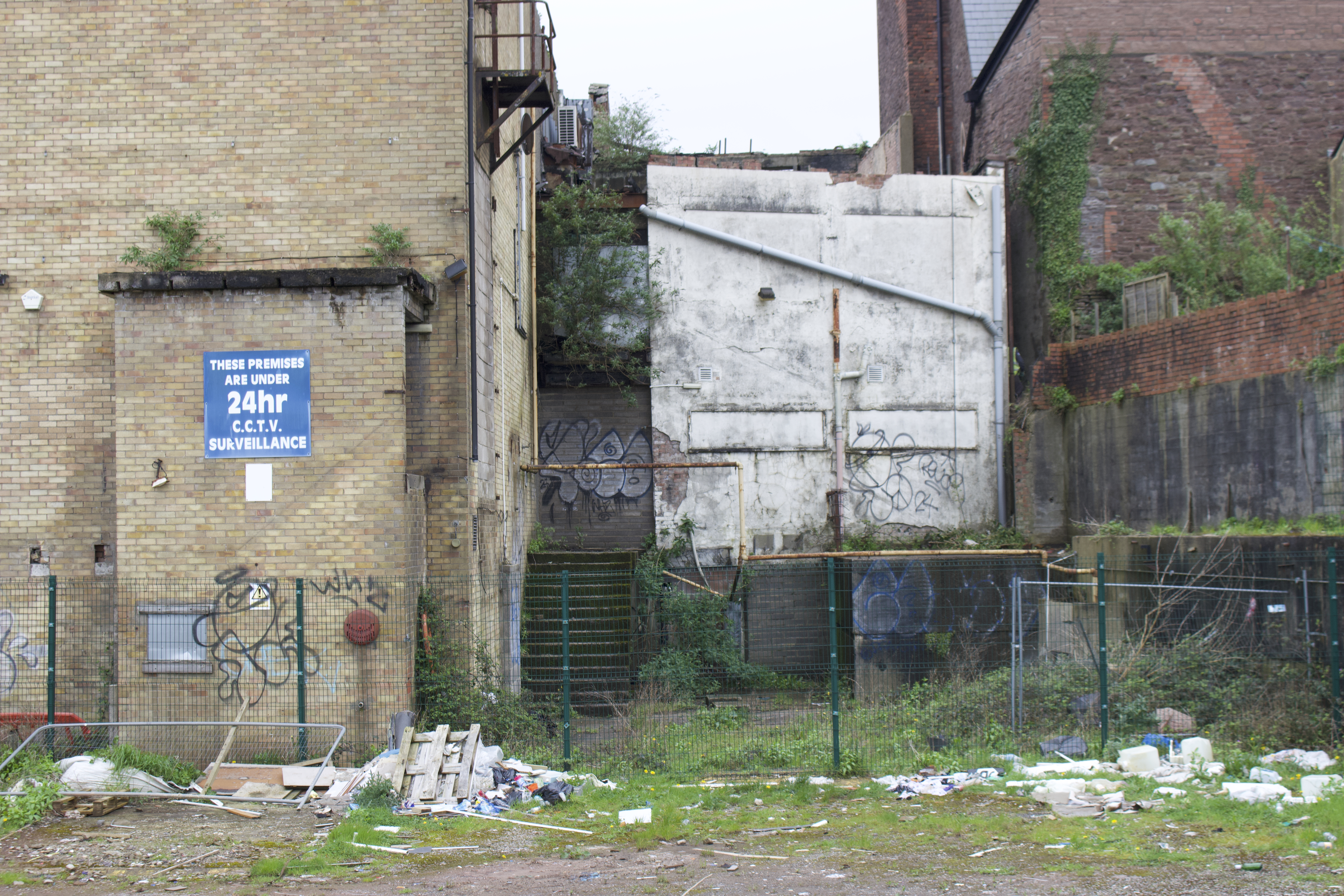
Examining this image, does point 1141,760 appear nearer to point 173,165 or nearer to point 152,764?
point 152,764

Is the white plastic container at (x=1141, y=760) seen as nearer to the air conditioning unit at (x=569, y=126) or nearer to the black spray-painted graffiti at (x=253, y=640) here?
the black spray-painted graffiti at (x=253, y=640)

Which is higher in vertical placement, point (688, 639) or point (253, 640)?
point (253, 640)

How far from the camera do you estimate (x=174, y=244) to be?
12141mm

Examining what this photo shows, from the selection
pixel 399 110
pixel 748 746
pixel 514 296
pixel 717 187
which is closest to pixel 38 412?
pixel 399 110

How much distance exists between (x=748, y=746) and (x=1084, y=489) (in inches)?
391

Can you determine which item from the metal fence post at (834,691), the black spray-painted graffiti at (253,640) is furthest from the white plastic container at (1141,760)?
the black spray-painted graffiti at (253,640)

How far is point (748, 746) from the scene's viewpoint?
10.7 metres

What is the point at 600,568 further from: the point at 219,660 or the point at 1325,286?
the point at 1325,286

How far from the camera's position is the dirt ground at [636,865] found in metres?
7.08

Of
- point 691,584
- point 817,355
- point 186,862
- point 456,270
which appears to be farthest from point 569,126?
point 186,862

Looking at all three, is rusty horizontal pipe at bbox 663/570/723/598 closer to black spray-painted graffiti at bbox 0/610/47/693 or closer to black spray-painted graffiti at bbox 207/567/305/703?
black spray-painted graffiti at bbox 207/567/305/703

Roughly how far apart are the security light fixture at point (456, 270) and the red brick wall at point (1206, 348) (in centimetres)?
1024

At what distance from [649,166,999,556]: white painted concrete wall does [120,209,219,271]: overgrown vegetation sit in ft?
28.0

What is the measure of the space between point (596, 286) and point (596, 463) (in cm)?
319
